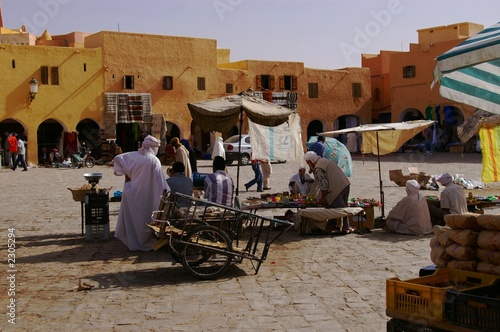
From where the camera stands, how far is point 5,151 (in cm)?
3125

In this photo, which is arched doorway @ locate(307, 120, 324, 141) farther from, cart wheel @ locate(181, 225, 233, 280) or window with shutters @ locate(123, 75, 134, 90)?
cart wheel @ locate(181, 225, 233, 280)

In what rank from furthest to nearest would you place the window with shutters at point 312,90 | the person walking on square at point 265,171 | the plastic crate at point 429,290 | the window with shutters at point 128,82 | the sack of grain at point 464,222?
the window with shutters at point 312,90 → the window with shutters at point 128,82 → the person walking on square at point 265,171 → the sack of grain at point 464,222 → the plastic crate at point 429,290

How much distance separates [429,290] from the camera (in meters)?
4.64

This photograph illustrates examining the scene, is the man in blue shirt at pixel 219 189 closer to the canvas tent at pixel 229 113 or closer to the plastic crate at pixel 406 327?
the canvas tent at pixel 229 113

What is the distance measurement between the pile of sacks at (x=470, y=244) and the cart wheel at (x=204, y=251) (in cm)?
302

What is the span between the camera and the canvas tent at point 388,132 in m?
12.0

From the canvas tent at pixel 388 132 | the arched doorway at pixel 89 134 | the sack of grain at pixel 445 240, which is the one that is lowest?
the sack of grain at pixel 445 240

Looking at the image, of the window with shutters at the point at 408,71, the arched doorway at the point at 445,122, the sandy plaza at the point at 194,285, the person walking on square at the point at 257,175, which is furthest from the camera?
the window with shutters at the point at 408,71

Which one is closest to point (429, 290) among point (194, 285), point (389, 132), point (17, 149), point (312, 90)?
point (194, 285)

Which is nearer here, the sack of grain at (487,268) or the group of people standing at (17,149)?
the sack of grain at (487,268)

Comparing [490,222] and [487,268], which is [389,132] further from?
[487,268]

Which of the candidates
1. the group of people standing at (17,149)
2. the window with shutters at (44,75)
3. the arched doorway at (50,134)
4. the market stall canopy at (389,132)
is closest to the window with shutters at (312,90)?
the arched doorway at (50,134)

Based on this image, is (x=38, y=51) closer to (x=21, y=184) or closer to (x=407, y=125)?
(x=21, y=184)

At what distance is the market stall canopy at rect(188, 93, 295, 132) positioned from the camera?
11.6m
